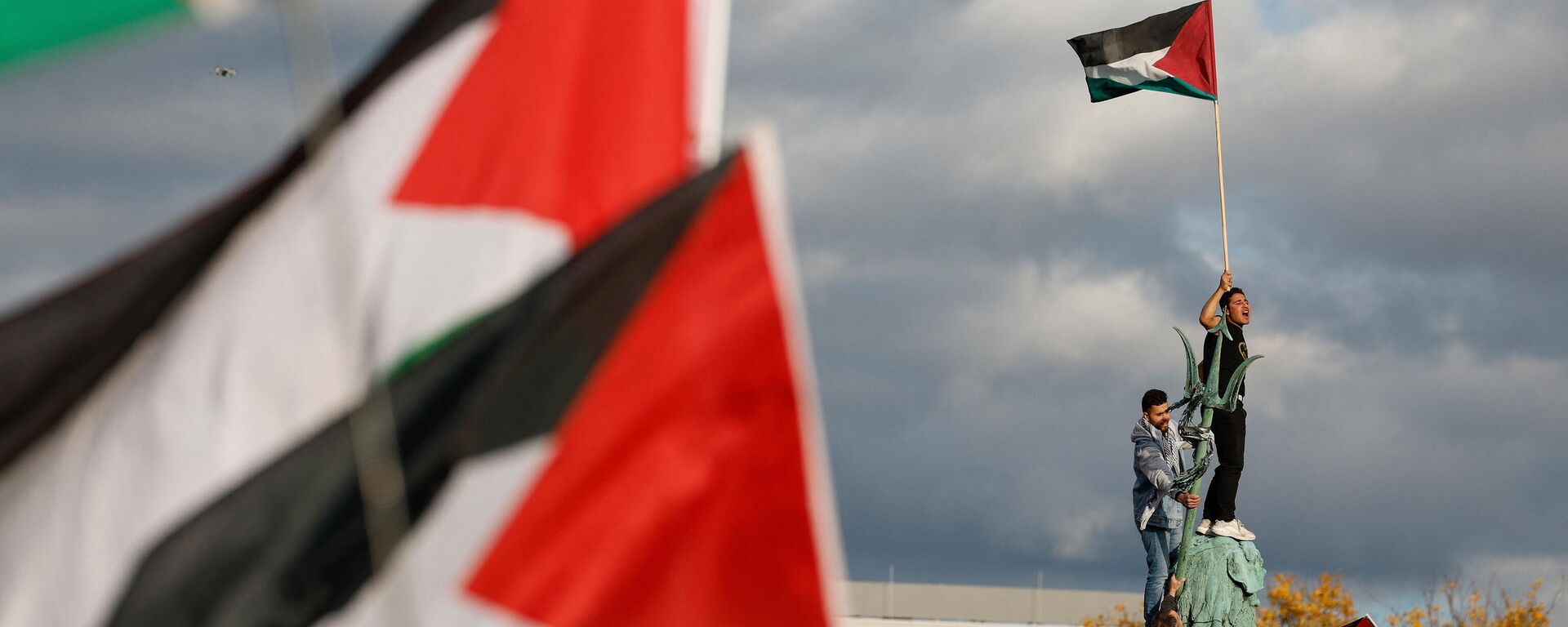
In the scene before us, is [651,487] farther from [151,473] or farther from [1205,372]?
[1205,372]

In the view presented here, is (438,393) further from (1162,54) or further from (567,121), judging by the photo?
(1162,54)

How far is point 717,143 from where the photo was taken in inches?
166

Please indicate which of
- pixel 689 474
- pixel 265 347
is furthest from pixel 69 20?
pixel 689 474

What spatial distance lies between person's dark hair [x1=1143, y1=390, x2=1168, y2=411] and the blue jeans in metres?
1.18

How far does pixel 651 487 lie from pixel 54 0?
144 centimetres

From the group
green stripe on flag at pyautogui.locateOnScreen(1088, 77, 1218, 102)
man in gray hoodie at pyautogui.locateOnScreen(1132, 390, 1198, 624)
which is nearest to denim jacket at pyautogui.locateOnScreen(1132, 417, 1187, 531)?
man in gray hoodie at pyautogui.locateOnScreen(1132, 390, 1198, 624)

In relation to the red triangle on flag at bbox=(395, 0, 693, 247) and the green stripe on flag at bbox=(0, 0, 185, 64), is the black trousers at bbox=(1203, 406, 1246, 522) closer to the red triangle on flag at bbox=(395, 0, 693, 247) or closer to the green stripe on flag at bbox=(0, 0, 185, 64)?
the red triangle on flag at bbox=(395, 0, 693, 247)

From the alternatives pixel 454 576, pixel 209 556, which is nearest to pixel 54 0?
pixel 209 556

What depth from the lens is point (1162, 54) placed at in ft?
52.0

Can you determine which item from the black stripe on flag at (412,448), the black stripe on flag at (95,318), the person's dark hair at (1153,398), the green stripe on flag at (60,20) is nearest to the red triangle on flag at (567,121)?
the black stripe on flag at (95,318)

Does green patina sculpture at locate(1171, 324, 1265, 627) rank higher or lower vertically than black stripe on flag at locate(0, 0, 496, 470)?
lower

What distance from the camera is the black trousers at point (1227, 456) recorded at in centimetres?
1405

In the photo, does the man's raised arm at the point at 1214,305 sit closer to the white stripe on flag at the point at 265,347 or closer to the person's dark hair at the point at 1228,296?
the person's dark hair at the point at 1228,296

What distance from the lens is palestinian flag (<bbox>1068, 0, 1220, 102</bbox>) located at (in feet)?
52.0
